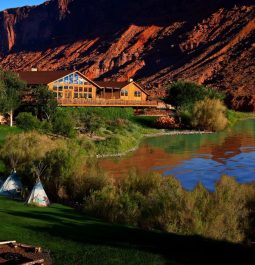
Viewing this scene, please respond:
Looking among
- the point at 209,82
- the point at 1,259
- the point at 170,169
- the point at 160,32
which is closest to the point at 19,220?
the point at 1,259

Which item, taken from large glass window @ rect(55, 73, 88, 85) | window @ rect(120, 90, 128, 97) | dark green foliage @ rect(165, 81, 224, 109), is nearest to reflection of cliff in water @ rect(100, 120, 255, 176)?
dark green foliage @ rect(165, 81, 224, 109)

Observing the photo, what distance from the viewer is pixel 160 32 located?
496 ft

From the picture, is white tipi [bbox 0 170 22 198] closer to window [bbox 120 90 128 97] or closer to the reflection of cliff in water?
the reflection of cliff in water

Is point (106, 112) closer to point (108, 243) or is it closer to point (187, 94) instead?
point (187, 94)

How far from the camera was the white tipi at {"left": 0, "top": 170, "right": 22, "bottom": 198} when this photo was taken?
23219 mm

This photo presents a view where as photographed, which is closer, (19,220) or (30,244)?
(30,244)

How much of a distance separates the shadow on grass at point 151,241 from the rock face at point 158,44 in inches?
3166

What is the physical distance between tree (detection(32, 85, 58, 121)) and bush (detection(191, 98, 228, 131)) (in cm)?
2027

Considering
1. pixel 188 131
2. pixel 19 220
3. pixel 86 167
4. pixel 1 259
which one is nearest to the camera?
pixel 1 259

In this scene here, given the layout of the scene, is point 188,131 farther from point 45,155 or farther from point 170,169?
point 45,155

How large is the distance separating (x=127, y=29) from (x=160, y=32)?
13.8m

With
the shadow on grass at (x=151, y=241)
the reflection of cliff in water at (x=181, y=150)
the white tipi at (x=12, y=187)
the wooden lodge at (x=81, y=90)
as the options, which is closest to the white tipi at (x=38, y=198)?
the white tipi at (x=12, y=187)

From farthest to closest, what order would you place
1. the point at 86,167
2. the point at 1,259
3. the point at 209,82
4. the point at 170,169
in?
the point at 209,82 < the point at 170,169 < the point at 86,167 < the point at 1,259

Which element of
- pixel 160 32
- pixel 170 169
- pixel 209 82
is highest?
pixel 160 32
